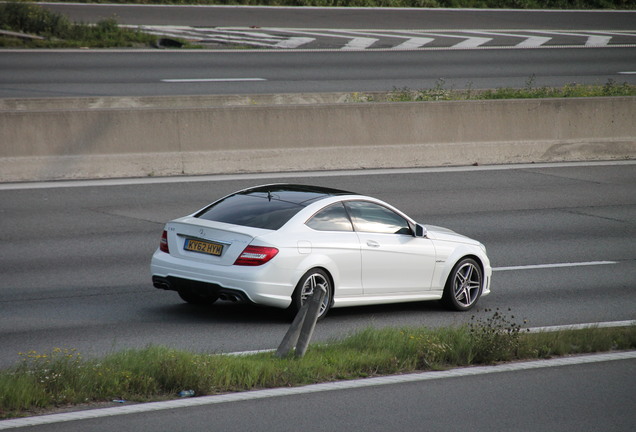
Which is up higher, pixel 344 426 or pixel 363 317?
pixel 344 426

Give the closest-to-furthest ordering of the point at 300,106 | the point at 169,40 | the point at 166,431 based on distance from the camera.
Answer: the point at 166,431 → the point at 300,106 → the point at 169,40

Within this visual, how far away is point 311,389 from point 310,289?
2.94 metres

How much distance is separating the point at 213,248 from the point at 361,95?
12.9 metres

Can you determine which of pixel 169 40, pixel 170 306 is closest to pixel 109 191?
pixel 170 306

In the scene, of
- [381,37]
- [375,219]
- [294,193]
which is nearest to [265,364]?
[294,193]

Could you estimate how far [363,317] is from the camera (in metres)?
11.2

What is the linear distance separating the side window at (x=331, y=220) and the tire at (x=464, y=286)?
1.56m

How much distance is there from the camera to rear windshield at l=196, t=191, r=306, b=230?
1046cm

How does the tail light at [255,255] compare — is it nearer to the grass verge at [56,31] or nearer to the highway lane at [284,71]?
the highway lane at [284,71]

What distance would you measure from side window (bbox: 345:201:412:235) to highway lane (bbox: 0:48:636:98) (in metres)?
13.3

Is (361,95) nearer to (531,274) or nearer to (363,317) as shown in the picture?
(531,274)

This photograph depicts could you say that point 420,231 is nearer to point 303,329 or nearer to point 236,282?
point 236,282

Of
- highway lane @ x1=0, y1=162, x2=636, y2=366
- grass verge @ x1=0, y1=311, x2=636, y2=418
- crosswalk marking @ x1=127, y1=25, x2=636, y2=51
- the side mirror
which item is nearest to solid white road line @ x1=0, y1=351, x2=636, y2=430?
grass verge @ x1=0, y1=311, x2=636, y2=418

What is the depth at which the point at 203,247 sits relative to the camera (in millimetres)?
10305
